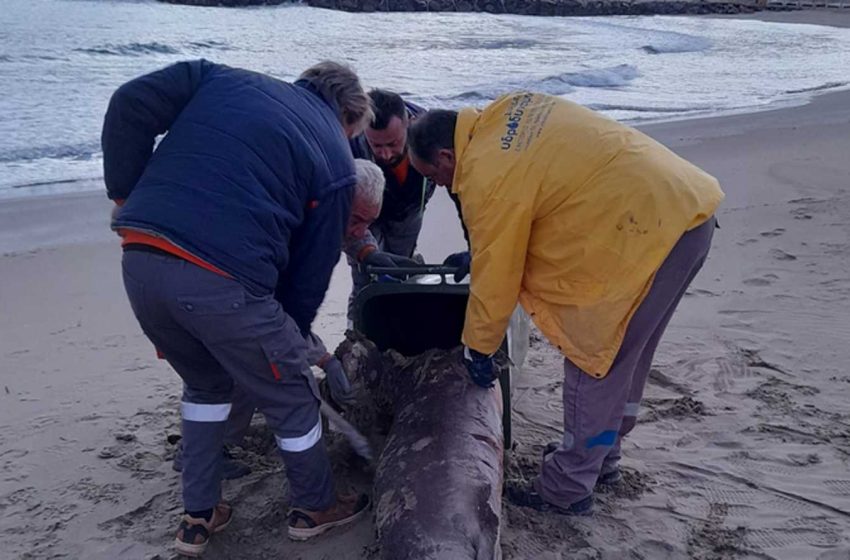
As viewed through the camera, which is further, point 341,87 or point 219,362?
point 341,87

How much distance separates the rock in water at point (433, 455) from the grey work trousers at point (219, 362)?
30 centimetres

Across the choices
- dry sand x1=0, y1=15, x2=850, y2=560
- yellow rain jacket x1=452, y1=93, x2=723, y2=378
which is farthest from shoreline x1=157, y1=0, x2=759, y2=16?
yellow rain jacket x1=452, y1=93, x2=723, y2=378

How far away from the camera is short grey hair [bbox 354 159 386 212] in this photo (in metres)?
3.13

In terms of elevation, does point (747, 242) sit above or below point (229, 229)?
below

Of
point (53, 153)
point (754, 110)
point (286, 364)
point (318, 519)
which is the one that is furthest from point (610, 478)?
point (754, 110)

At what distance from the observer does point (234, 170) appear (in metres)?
2.51

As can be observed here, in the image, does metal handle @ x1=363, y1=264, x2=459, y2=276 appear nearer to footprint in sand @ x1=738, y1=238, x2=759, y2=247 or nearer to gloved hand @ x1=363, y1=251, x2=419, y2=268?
gloved hand @ x1=363, y1=251, x2=419, y2=268

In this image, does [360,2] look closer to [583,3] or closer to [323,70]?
[583,3]

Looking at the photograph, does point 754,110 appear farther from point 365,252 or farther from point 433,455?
point 433,455

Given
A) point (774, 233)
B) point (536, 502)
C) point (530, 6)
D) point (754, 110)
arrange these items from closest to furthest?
point (536, 502), point (774, 233), point (754, 110), point (530, 6)

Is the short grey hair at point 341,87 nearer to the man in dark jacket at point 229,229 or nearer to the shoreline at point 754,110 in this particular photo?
the man in dark jacket at point 229,229

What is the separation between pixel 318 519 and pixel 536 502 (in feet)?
2.77

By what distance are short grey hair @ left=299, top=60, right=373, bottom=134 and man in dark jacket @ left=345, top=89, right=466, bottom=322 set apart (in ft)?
1.90

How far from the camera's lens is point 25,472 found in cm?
354
